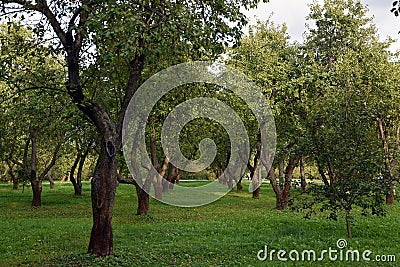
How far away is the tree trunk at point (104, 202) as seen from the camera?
42.6 feet

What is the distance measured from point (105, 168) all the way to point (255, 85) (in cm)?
1861

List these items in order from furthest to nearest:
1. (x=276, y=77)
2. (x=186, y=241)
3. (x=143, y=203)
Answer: (x=276, y=77) → (x=143, y=203) → (x=186, y=241)

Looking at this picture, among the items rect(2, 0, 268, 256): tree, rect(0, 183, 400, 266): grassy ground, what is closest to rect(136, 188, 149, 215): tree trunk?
rect(0, 183, 400, 266): grassy ground

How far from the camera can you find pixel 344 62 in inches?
1158

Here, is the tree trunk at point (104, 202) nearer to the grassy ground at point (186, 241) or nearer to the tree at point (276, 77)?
the grassy ground at point (186, 241)

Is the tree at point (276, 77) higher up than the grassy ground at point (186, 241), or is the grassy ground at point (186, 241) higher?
the tree at point (276, 77)

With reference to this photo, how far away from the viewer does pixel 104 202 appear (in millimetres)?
13023

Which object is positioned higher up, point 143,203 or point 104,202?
point 104,202

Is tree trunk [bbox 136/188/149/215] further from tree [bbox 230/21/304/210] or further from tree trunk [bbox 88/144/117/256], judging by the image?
tree trunk [bbox 88/144/117/256]

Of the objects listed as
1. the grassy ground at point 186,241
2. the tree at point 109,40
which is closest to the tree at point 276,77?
the grassy ground at point 186,241

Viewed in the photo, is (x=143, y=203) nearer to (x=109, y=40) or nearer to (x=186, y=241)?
(x=186, y=241)

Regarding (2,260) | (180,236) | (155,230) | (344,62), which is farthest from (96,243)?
(344,62)

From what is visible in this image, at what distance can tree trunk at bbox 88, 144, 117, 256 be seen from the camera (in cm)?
1299

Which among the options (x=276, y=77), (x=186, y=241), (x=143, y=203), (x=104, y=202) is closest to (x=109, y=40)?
(x=104, y=202)
